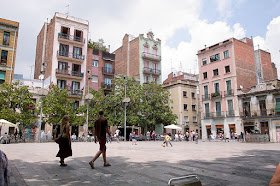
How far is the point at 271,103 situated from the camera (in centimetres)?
3403

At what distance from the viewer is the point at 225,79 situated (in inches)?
1606

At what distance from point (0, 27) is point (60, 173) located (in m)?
34.9

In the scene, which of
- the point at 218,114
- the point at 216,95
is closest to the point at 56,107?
the point at 218,114

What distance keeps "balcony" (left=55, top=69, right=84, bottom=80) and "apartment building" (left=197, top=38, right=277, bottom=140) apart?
2273 centimetres

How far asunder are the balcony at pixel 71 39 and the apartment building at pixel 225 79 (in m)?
23.0

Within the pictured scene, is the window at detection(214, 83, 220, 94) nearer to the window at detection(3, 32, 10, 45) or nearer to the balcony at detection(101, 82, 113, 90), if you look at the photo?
the balcony at detection(101, 82, 113, 90)

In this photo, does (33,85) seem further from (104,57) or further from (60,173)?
(60,173)

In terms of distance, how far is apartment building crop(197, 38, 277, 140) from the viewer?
3922 centimetres

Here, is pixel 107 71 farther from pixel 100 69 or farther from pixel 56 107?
pixel 56 107

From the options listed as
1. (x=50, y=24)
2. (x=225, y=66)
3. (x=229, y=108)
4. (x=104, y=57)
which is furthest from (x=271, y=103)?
(x=50, y=24)

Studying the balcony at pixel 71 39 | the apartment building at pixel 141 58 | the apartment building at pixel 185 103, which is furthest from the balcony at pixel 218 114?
the balcony at pixel 71 39

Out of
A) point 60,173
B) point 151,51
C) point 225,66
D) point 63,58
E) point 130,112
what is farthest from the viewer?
point 151,51

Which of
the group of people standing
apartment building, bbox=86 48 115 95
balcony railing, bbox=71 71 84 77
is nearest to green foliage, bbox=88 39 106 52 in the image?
apartment building, bbox=86 48 115 95

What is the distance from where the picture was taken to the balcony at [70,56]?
3826 centimetres
